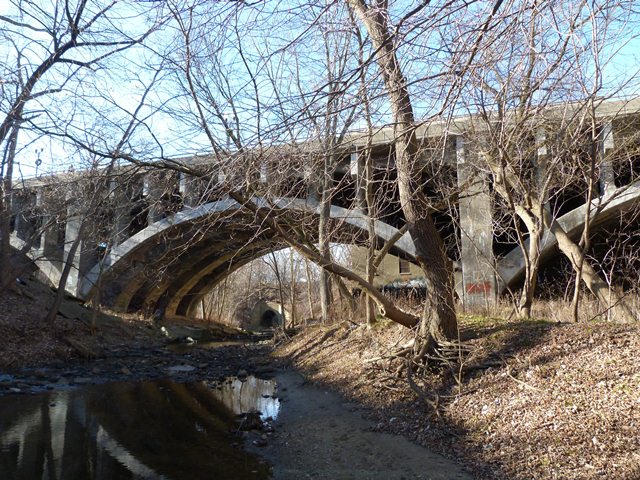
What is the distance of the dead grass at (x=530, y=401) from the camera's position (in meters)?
3.79

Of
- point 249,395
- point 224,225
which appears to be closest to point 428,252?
point 249,395

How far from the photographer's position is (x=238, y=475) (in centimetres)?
446

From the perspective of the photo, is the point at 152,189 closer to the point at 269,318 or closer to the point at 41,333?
the point at 41,333

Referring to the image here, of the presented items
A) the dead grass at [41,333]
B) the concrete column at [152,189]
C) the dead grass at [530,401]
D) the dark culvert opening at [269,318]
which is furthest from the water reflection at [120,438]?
the dark culvert opening at [269,318]

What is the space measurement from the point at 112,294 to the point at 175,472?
22.9m

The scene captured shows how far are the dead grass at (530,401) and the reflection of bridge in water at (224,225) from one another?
2.37 meters

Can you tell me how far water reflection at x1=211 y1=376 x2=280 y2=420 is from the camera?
286 inches

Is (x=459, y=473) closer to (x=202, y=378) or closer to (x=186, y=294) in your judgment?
(x=202, y=378)

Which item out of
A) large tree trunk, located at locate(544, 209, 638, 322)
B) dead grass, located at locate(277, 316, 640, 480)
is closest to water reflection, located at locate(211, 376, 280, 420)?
Result: dead grass, located at locate(277, 316, 640, 480)

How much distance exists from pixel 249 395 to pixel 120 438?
3.02 metres

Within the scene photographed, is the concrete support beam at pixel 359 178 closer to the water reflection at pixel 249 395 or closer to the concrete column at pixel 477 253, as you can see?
the concrete column at pixel 477 253

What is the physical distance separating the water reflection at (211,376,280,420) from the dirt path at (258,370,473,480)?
2.06 feet

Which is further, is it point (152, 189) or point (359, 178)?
point (152, 189)

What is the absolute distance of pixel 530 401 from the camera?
4746 millimetres
